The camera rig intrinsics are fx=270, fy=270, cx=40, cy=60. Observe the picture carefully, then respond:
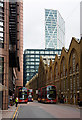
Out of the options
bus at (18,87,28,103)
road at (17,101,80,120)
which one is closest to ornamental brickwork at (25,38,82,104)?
bus at (18,87,28,103)

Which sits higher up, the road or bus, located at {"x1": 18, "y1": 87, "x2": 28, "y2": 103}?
bus, located at {"x1": 18, "y1": 87, "x2": 28, "y2": 103}

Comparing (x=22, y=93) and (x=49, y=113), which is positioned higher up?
(x=22, y=93)

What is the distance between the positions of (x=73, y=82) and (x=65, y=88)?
8640mm

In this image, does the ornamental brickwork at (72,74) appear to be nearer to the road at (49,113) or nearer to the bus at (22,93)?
the bus at (22,93)

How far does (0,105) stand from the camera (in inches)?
1218

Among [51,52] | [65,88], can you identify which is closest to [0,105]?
[65,88]

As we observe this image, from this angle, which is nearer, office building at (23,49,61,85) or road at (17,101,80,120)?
road at (17,101,80,120)

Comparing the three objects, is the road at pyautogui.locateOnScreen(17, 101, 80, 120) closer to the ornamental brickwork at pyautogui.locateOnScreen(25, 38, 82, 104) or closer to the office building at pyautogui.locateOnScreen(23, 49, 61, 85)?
the ornamental brickwork at pyautogui.locateOnScreen(25, 38, 82, 104)

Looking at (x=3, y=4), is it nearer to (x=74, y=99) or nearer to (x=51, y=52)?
(x=74, y=99)

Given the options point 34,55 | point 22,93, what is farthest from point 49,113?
point 34,55

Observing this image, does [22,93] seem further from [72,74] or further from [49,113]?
[49,113]

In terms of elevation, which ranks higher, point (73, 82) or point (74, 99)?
point (73, 82)

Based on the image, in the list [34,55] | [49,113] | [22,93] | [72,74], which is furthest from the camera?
[34,55]

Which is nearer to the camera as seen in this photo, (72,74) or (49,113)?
(49,113)
